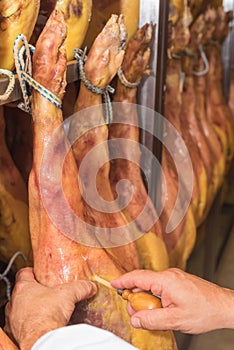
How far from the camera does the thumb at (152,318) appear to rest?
1.15m

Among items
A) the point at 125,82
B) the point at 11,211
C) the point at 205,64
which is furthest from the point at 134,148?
the point at 205,64

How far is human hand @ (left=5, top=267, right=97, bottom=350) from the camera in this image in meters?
1.08

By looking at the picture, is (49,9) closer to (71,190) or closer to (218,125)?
(71,190)

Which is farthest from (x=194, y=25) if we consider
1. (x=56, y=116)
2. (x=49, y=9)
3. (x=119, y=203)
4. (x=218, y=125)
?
(x=56, y=116)

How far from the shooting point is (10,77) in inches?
39.9

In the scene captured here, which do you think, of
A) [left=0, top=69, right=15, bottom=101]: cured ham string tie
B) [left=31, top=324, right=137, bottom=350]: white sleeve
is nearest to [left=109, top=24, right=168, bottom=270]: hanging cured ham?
[left=0, top=69, right=15, bottom=101]: cured ham string tie

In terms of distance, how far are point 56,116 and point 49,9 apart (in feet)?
0.89

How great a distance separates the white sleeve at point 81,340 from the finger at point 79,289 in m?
0.30

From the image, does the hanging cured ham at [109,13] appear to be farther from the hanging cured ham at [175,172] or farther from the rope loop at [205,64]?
the rope loop at [205,64]

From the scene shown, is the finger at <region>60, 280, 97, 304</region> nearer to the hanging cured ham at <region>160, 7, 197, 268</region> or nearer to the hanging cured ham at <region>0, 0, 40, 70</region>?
the hanging cured ham at <region>0, 0, 40, 70</region>

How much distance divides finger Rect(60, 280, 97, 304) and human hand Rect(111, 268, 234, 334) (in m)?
0.05

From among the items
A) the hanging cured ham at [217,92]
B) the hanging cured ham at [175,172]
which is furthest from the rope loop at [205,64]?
the hanging cured ham at [175,172]

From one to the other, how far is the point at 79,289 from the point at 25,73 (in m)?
0.44

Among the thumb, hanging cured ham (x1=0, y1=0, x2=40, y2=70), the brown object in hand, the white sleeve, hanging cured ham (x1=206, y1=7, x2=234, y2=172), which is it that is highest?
hanging cured ham (x1=0, y1=0, x2=40, y2=70)
